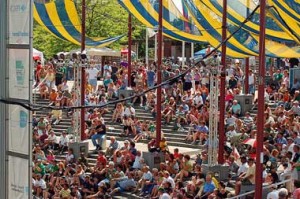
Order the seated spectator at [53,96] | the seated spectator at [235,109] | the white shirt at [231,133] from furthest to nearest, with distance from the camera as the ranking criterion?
the seated spectator at [53,96], the seated spectator at [235,109], the white shirt at [231,133]

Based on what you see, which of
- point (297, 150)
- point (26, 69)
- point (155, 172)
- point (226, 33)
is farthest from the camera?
point (226, 33)

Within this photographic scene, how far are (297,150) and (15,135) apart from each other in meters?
9.37

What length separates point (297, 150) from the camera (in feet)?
56.5

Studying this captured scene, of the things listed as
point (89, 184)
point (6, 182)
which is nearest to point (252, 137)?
point (89, 184)

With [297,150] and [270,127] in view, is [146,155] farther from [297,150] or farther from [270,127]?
[297,150]

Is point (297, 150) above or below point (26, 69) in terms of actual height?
below

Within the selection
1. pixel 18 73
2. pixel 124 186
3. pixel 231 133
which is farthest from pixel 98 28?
pixel 18 73

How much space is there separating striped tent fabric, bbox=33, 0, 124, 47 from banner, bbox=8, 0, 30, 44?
57.5 ft

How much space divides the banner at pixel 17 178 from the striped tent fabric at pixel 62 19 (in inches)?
693

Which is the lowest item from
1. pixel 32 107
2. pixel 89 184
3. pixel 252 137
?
pixel 89 184

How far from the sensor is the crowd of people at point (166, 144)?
17359mm

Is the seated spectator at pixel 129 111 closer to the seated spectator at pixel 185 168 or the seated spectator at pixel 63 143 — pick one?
the seated spectator at pixel 63 143

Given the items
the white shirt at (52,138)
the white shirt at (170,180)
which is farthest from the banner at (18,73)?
the white shirt at (52,138)

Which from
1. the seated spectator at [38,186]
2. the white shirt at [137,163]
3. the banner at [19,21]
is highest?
the banner at [19,21]
